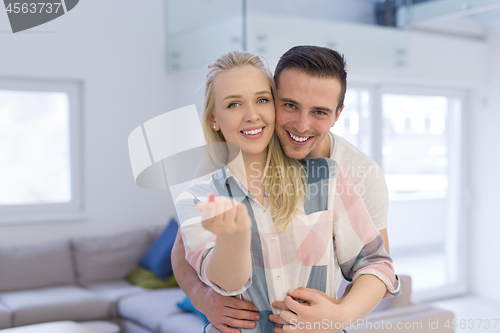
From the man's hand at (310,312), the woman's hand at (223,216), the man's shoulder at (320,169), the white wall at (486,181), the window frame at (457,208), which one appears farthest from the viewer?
the window frame at (457,208)

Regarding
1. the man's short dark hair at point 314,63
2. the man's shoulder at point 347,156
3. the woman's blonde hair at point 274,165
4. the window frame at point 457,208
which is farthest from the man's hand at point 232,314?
the window frame at point 457,208

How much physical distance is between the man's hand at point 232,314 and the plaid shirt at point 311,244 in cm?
2

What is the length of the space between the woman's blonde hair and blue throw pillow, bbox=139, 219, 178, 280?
8.47ft

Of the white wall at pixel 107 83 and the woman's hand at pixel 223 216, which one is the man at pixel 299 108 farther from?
the white wall at pixel 107 83

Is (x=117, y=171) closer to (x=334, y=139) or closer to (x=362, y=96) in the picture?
(x=362, y=96)

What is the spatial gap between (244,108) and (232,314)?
1.59 feet

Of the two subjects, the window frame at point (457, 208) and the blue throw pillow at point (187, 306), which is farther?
the window frame at point (457, 208)

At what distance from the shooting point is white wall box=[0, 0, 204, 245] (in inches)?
155

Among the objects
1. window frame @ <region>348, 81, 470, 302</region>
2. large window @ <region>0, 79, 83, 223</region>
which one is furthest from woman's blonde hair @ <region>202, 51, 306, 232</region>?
window frame @ <region>348, 81, 470, 302</region>

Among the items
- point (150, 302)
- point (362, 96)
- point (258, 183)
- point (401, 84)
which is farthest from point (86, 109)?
point (258, 183)

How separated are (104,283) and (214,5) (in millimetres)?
2289

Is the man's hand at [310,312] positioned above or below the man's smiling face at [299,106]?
below

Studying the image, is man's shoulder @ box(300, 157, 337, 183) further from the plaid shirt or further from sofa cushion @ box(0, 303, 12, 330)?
sofa cushion @ box(0, 303, 12, 330)

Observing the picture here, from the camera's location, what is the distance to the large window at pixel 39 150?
3980 millimetres
